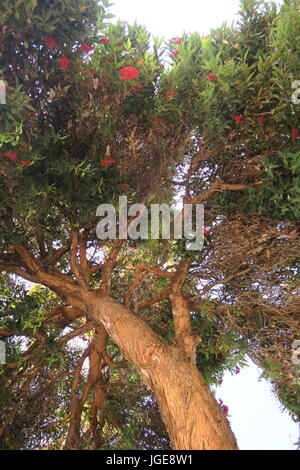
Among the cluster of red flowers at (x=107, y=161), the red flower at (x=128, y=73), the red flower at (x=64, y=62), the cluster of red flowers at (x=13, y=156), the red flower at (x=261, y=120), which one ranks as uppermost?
the red flower at (x=64, y=62)

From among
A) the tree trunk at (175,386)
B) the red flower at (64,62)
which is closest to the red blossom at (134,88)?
the red flower at (64,62)

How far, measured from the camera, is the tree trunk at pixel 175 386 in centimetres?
367

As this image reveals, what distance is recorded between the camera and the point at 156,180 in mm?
5391

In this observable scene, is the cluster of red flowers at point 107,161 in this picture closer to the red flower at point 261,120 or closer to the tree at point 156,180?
the tree at point 156,180

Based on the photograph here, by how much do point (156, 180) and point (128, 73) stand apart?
1463 millimetres

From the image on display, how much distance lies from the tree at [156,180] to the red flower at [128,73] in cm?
2

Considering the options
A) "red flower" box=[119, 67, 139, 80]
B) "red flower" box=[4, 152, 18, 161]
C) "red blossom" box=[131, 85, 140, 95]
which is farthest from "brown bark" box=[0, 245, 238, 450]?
"red flower" box=[119, 67, 139, 80]

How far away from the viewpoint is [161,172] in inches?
211

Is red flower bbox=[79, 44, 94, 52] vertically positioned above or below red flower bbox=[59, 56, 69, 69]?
above

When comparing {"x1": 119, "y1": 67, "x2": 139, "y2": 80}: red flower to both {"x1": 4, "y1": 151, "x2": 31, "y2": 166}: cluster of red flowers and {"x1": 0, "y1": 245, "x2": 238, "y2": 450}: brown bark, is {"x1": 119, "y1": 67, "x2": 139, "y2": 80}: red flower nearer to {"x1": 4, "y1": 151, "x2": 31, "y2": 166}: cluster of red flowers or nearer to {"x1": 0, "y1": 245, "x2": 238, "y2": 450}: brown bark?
{"x1": 4, "y1": 151, "x2": 31, "y2": 166}: cluster of red flowers

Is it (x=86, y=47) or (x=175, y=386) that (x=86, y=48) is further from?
(x=175, y=386)

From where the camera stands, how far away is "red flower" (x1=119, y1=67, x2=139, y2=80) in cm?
444

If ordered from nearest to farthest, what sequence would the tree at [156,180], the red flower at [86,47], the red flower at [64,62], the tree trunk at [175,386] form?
1. the tree trunk at [175,386]
2. the tree at [156,180]
3. the red flower at [64,62]
4. the red flower at [86,47]

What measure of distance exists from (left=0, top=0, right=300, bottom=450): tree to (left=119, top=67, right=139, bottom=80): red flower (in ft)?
0.05
